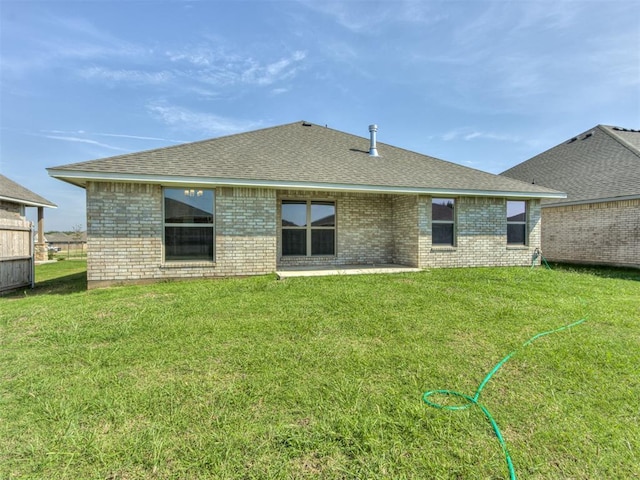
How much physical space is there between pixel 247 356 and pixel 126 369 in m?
1.36

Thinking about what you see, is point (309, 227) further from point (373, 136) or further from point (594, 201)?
point (594, 201)

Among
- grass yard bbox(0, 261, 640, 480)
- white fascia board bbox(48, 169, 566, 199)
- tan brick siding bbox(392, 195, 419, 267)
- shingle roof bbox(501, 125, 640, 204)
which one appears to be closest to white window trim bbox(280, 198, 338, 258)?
white fascia board bbox(48, 169, 566, 199)

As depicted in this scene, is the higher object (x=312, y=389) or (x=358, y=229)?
(x=358, y=229)

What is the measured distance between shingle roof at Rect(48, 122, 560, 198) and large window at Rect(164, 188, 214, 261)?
2.08ft

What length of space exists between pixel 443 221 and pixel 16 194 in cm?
2213

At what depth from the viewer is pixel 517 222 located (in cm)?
1108

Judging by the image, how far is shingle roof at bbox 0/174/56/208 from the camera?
50.7 feet

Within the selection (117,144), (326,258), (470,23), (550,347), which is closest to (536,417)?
(550,347)

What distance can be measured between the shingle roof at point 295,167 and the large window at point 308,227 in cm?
144

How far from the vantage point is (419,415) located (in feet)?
8.61

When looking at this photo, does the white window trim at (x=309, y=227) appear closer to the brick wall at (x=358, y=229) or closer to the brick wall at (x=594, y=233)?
the brick wall at (x=358, y=229)

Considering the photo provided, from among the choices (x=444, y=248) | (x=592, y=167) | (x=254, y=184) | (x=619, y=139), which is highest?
(x=619, y=139)

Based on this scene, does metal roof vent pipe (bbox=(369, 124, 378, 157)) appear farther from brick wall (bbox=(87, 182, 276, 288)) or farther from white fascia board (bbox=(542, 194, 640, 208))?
white fascia board (bbox=(542, 194, 640, 208))

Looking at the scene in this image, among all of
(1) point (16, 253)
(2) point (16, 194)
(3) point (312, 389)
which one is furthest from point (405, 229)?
(2) point (16, 194)
